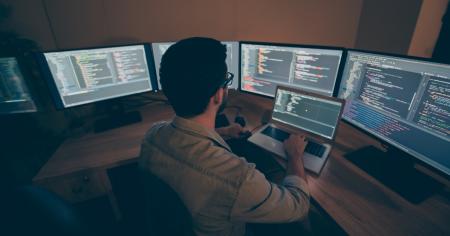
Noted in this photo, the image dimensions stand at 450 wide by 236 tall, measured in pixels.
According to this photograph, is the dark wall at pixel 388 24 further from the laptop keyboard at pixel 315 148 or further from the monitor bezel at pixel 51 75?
the monitor bezel at pixel 51 75

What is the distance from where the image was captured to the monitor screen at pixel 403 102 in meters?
0.90

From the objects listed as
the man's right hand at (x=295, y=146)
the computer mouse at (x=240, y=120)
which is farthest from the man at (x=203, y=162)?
the computer mouse at (x=240, y=120)

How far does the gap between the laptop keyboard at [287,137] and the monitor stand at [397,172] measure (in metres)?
0.14

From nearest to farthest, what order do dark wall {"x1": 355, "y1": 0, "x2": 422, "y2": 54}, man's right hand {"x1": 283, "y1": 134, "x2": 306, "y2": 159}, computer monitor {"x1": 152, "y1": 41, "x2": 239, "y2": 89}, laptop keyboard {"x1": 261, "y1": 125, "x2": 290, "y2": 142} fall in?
man's right hand {"x1": 283, "y1": 134, "x2": 306, "y2": 159} < laptop keyboard {"x1": 261, "y1": 125, "x2": 290, "y2": 142} < computer monitor {"x1": 152, "y1": 41, "x2": 239, "y2": 89} < dark wall {"x1": 355, "y1": 0, "x2": 422, "y2": 54}

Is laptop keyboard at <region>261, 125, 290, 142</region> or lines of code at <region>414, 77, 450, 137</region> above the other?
lines of code at <region>414, 77, 450, 137</region>

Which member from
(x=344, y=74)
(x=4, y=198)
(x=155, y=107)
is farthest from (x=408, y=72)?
(x=155, y=107)

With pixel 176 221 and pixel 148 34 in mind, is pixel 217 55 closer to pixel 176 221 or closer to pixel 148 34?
pixel 176 221

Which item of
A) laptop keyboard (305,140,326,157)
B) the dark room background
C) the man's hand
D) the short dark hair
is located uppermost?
the dark room background

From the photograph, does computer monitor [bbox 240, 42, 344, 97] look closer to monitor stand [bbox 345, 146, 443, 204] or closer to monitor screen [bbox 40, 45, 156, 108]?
monitor stand [bbox 345, 146, 443, 204]

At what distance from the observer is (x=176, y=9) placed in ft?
5.84

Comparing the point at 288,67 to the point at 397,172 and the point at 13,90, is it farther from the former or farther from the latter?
the point at 13,90

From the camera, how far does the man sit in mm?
720

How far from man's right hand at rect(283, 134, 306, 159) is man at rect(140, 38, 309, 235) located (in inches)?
11.5

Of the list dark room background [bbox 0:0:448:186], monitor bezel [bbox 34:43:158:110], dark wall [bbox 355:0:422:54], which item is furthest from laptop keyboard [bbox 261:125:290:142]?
dark wall [bbox 355:0:422:54]
